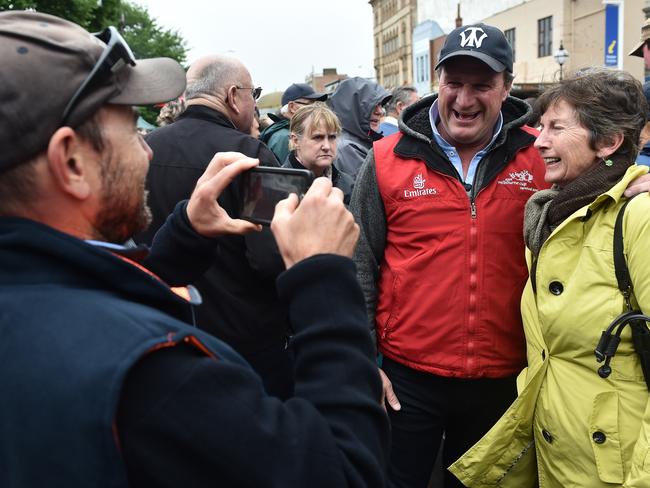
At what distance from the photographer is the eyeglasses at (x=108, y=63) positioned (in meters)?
1.05

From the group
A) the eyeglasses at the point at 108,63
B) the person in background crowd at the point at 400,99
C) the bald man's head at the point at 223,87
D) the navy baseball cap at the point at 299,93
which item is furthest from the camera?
the person in background crowd at the point at 400,99

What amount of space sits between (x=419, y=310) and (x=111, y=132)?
1.76 m

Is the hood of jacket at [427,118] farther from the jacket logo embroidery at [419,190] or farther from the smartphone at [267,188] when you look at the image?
the smartphone at [267,188]

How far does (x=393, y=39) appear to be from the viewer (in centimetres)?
7062

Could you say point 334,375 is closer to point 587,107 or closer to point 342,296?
point 342,296

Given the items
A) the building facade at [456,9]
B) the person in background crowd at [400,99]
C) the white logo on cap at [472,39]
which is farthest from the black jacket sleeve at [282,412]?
the building facade at [456,9]

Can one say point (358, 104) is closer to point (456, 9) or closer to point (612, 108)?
point (612, 108)

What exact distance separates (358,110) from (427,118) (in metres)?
3.38

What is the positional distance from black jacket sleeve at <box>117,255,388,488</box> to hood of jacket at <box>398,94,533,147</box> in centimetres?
171

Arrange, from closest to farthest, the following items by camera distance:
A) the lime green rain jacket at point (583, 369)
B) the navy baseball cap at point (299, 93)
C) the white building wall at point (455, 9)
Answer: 1. the lime green rain jacket at point (583, 369)
2. the navy baseball cap at point (299, 93)
3. the white building wall at point (455, 9)

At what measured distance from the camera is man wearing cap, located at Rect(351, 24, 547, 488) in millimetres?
2553

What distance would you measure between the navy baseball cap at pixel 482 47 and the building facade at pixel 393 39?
57.8m

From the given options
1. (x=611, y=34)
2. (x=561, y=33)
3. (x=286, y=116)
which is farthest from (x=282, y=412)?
(x=561, y=33)

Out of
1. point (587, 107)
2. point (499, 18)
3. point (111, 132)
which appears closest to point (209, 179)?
point (111, 132)
